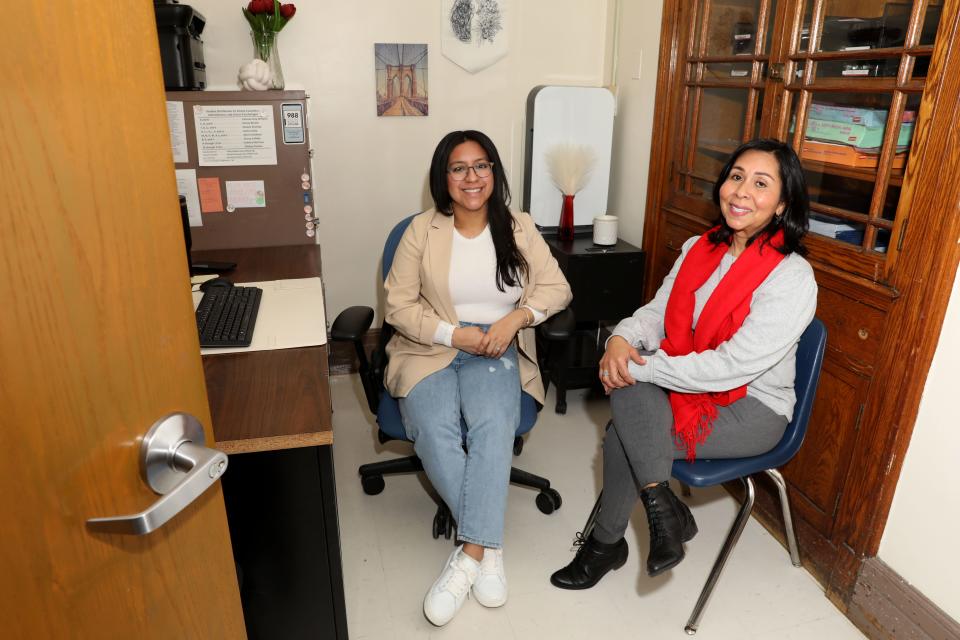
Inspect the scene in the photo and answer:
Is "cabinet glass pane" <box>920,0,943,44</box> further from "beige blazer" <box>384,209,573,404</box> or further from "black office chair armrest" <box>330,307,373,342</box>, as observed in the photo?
"black office chair armrest" <box>330,307,373,342</box>

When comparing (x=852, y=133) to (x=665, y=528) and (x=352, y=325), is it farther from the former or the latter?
(x=352, y=325)

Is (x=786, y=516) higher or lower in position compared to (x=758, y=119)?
lower

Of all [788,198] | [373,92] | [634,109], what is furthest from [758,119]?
[373,92]

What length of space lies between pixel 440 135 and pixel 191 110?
1.11 metres

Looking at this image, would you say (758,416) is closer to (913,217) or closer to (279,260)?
(913,217)

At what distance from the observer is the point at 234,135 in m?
2.48

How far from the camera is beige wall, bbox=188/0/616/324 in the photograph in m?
2.92

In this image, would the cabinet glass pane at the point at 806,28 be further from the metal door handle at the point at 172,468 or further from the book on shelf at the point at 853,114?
the metal door handle at the point at 172,468

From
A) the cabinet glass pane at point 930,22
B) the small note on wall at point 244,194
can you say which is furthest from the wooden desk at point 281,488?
the cabinet glass pane at point 930,22

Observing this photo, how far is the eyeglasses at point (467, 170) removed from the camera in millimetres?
2111

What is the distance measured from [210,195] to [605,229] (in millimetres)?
1570

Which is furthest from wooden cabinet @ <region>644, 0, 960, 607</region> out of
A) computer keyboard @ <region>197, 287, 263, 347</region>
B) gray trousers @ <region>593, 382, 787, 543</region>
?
computer keyboard @ <region>197, 287, 263, 347</region>

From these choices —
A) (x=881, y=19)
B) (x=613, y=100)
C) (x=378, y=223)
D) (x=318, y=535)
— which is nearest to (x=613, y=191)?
(x=613, y=100)

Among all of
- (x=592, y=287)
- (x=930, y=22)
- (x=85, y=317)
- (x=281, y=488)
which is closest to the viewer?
(x=85, y=317)
